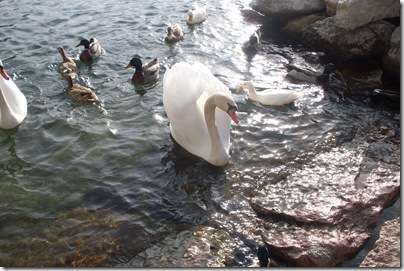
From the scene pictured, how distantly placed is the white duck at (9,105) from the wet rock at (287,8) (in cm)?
850

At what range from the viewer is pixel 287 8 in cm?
1327

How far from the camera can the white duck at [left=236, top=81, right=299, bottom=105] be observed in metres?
8.77

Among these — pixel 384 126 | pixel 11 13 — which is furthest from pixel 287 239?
pixel 11 13

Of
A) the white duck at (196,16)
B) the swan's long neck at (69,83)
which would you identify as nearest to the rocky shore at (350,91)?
the white duck at (196,16)

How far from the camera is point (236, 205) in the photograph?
6.05 m

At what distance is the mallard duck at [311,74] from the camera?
975cm

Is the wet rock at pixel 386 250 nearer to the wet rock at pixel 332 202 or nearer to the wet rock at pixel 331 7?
the wet rock at pixel 332 202

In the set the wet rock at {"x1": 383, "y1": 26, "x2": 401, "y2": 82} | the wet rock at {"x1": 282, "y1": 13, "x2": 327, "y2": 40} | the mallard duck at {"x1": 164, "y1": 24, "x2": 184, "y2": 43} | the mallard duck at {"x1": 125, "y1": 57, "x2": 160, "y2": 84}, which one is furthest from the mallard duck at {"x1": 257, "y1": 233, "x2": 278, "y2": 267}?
the wet rock at {"x1": 282, "y1": 13, "x2": 327, "y2": 40}

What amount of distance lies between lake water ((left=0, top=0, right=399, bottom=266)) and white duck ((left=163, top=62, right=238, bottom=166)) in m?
0.32

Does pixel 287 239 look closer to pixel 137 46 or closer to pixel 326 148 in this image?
pixel 326 148

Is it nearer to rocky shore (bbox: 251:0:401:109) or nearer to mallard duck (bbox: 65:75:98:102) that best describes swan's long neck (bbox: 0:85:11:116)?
mallard duck (bbox: 65:75:98:102)

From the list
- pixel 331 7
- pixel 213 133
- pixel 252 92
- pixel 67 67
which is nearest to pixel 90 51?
pixel 67 67

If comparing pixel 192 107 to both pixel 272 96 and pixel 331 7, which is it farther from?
pixel 331 7

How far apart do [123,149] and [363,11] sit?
7.33 meters
